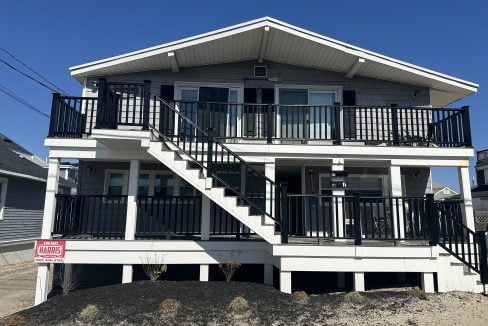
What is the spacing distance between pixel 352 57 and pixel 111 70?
686cm

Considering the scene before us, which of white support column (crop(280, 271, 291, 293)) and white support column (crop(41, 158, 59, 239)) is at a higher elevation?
white support column (crop(41, 158, 59, 239))

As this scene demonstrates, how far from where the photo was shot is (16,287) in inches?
383

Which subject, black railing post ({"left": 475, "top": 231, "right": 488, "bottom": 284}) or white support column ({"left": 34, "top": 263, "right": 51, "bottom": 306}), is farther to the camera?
white support column ({"left": 34, "top": 263, "right": 51, "bottom": 306})

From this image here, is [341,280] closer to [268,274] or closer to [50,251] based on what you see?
[268,274]

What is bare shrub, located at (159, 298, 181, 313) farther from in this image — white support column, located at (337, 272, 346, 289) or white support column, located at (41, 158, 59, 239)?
white support column, located at (337, 272, 346, 289)

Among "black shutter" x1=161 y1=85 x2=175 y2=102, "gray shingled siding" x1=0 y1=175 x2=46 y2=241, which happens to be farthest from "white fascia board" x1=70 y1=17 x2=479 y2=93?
"gray shingled siding" x1=0 y1=175 x2=46 y2=241

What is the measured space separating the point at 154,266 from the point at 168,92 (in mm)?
5126

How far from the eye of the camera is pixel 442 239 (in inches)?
294

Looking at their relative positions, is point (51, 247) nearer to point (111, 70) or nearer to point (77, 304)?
point (77, 304)

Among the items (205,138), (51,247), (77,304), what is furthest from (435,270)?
(51,247)

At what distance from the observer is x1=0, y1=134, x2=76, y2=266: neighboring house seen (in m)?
14.2

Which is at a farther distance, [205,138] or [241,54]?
[241,54]

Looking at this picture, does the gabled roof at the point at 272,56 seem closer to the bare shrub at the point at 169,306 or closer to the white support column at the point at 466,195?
the white support column at the point at 466,195

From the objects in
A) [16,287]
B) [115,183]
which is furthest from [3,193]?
[115,183]
